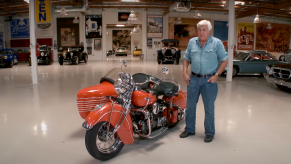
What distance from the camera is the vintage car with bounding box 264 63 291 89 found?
19.6 ft

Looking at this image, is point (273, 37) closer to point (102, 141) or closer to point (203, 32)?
point (203, 32)

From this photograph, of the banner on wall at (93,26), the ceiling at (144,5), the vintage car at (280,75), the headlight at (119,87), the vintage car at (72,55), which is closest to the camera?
the headlight at (119,87)

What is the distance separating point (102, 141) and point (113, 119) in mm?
290

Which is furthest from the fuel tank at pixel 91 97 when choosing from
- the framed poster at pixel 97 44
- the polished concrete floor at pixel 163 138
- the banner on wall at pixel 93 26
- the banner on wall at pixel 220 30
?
the banner on wall at pixel 220 30

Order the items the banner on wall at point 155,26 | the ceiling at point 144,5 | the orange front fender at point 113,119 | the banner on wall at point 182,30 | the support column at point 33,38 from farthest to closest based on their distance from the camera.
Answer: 1. the banner on wall at point 182,30
2. the banner on wall at point 155,26
3. the ceiling at point 144,5
4. the support column at point 33,38
5. the orange front fender at point 113,119

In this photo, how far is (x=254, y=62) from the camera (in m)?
Answer: 9.03

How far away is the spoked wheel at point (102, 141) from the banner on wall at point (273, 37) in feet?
73.1

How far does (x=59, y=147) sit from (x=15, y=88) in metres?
4.80

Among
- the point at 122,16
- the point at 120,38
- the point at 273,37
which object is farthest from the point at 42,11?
the point at 120,38

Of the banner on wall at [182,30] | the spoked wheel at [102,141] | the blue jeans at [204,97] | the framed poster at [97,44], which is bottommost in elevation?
the spoked wheel at [102,141]

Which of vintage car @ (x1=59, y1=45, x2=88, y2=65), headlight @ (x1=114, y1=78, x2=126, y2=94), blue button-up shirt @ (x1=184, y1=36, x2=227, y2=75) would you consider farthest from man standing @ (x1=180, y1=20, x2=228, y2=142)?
vintage car @ (x1=59, y1=45, x2=88, y2=65)

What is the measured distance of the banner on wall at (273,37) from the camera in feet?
71.7

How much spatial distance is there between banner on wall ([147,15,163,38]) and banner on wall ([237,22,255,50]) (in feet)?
24.3

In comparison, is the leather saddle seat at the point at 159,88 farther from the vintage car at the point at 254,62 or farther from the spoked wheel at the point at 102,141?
the vintage car at the point at 254,62
